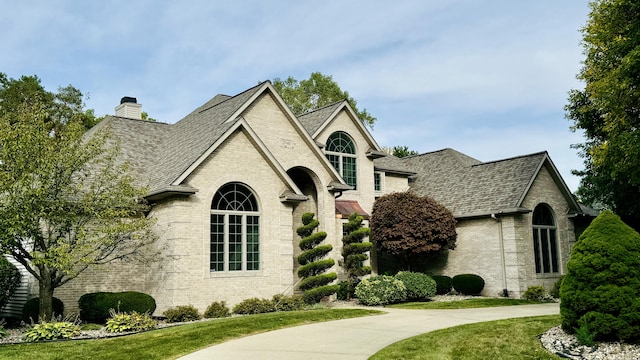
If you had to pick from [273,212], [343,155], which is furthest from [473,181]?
[273,212]

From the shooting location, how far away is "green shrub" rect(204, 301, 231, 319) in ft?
61.8

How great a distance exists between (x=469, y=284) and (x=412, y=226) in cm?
377

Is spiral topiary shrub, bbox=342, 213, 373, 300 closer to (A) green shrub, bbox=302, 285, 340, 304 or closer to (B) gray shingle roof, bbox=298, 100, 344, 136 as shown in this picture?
(A) green shrub, bbox=302, 285, 340, 304

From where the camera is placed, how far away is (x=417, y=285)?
23.0 m

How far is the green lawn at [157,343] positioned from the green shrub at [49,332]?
693 millimetres

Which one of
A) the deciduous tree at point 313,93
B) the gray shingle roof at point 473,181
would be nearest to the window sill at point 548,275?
the gray shingle roof at point 473,181

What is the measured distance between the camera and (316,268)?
23.0 metres

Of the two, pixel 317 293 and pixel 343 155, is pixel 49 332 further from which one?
pixel 343 155

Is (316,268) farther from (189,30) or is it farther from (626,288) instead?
(626,288)

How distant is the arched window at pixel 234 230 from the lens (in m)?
20.0

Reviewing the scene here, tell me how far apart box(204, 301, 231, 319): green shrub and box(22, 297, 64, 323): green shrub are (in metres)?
4.48

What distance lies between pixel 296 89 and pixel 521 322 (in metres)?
39.8

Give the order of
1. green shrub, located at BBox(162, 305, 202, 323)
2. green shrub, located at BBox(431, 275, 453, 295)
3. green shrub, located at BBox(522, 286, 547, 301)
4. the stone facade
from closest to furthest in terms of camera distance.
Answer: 1. green shrub, located at BBox(162, 305, 202, 323)
2. the stone facade
3. green shrub, located at BBox(522, 286, 547, 301)
4. green shrub, located at BBox(431, 275, 453, 295)

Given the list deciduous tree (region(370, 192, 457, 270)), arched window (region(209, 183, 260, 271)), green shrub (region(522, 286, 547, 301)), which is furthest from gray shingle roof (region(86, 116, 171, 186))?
green shrub (region(522, 286, 547, 301))
